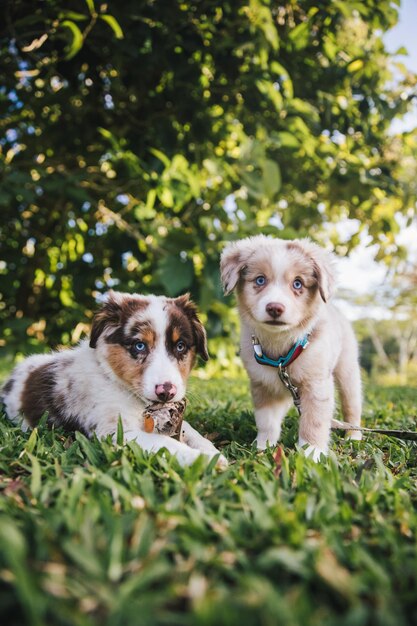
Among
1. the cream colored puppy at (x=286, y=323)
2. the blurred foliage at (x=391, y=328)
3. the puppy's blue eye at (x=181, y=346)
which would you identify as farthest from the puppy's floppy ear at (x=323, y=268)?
the blurred foliage at (x=391, y=328)

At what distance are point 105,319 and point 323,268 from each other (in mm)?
1417

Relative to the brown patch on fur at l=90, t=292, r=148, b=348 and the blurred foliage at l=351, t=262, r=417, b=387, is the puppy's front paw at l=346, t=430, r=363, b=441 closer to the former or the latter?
the brown patch on fur at l=90, t=292, r=148, b=348

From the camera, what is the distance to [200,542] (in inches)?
59.7

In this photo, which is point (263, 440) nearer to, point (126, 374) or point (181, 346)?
point (181, 346)

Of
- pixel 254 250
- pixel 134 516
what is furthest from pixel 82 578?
pixel 254 250

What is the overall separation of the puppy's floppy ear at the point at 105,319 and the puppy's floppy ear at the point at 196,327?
15.4 inches

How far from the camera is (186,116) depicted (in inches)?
240

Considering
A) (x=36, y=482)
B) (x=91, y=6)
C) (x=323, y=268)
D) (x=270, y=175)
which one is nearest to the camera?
(x=36, y=482)

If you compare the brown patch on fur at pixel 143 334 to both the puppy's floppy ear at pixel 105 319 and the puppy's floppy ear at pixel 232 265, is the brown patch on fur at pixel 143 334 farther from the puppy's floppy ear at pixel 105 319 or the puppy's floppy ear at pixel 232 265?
the puppy's floppy ear at pixel 232 265

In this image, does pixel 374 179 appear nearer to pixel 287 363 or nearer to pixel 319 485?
pixel 287 363

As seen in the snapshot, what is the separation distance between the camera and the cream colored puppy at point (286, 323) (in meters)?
3.10

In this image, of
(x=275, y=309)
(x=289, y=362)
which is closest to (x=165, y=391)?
(x=275, y=309)

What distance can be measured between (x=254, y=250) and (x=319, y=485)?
1.75m

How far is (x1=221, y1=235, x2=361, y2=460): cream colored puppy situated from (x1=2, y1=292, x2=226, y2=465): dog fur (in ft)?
1.24
